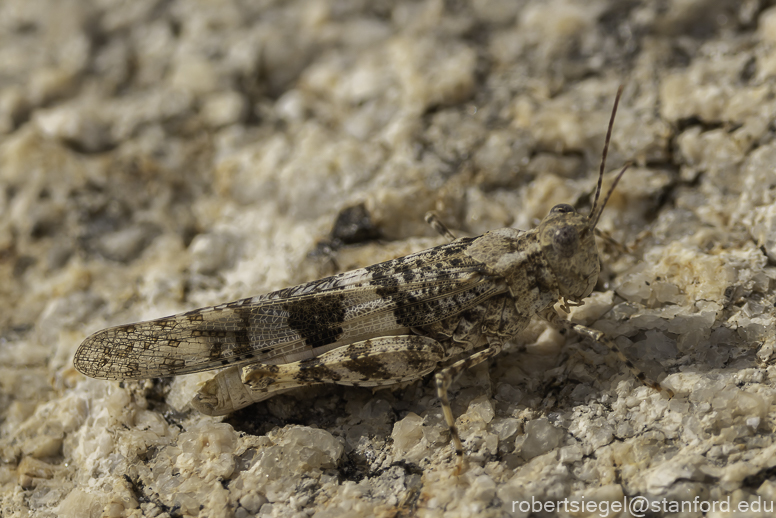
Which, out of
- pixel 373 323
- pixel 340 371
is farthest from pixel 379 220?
pixel 340 371

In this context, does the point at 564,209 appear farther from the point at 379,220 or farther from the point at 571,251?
the point at 379,220

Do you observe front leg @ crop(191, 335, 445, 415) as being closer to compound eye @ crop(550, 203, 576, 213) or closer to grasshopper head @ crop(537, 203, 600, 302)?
grasshopper head @ crop(537, 203, 600, 302)

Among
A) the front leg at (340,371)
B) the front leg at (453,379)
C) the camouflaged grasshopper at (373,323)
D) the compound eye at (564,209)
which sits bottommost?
the front leg at (453,379)

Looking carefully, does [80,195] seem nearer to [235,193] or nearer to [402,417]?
[235,193]

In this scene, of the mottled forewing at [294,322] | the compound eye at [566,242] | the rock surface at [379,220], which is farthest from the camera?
the mottled forewing at [294,322]

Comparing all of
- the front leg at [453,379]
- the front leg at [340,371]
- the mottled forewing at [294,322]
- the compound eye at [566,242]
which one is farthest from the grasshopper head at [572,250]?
the front leg at [340,371]

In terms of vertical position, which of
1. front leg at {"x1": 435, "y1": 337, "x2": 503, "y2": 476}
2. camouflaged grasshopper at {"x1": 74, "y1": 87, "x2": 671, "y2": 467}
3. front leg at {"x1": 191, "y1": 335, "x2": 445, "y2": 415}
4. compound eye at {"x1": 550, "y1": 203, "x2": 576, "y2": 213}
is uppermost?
compound eye at {"x1": 550, "y1": 203, "x2": 576, "y2": 213}

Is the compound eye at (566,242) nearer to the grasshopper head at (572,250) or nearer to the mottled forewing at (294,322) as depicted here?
the grasshopper head at (572,250)

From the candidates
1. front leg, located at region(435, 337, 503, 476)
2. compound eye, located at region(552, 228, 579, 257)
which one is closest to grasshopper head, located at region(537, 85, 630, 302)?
compound eye, located at region(552, 228, 579, 257)
